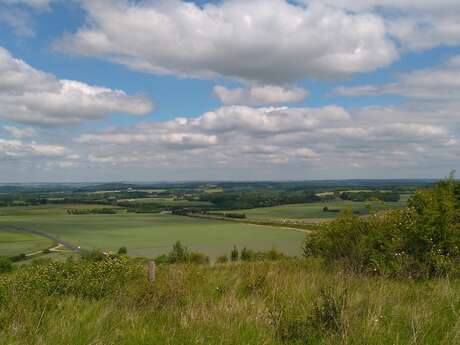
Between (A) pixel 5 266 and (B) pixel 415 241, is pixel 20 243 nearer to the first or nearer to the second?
(A) pixel 5 266

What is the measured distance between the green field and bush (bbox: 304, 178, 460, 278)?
202 ft

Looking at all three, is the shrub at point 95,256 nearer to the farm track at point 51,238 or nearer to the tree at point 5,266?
the tree at point 5,266

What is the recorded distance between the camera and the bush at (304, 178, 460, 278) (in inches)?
407

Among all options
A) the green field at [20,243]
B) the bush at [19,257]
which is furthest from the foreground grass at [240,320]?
the green field at [20,243]

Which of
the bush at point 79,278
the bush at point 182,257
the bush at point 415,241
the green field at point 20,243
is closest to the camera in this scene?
the bush at point 79,278

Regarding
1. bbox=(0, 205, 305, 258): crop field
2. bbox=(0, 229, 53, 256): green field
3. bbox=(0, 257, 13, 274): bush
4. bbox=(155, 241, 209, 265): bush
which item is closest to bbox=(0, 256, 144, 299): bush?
bbox=(155, 241, 209, 265): bush

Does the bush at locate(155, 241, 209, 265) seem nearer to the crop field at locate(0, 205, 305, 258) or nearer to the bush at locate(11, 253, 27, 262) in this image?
the crop field at locate(0, 205, 305, 258)

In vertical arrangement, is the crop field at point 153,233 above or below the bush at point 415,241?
below

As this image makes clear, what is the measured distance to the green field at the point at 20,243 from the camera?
214 feet

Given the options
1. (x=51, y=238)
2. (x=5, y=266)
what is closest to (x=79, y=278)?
(x=5, y=266)

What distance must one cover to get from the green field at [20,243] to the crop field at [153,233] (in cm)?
30

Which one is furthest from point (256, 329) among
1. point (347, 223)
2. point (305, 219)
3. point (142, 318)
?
point (305, 219)

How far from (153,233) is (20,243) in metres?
24.2

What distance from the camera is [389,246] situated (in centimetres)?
1111
